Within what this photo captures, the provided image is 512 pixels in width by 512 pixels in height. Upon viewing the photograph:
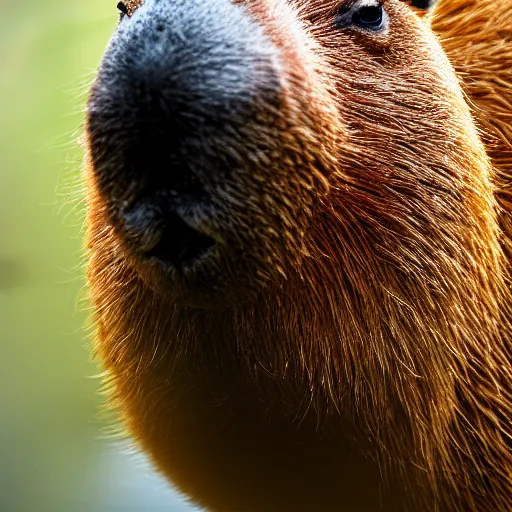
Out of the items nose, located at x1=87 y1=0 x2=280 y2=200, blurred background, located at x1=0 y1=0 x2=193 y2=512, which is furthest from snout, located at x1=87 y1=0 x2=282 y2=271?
blurred background, located at x1=0 y1=0 x2=193 y2=512

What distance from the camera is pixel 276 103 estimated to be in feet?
4.61

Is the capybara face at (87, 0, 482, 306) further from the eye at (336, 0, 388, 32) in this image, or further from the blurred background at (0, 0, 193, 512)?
the blurred background at (0, 0, 193, 512)

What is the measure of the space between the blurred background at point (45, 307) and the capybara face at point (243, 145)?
145 cm

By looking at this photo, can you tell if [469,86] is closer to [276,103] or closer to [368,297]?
[368,297]

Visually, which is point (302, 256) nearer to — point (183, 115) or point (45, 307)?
point (183, 115)

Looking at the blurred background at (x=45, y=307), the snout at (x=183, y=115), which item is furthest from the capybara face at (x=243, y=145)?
the blurred background at (x=45, y=307)

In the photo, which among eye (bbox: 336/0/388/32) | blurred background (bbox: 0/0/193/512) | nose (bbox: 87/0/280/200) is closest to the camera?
nose (bbox: 87/0/280/200)

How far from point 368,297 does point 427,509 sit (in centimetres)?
54

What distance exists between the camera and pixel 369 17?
176 cm

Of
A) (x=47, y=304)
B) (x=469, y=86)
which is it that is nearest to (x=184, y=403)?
(x=469, y=86)

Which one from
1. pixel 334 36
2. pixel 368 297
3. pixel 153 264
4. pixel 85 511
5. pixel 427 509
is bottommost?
pixel 85 511

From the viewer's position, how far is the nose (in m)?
1.35

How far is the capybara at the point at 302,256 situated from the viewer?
1.39 metres

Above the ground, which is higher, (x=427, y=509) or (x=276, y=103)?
(x=276, y=103)
